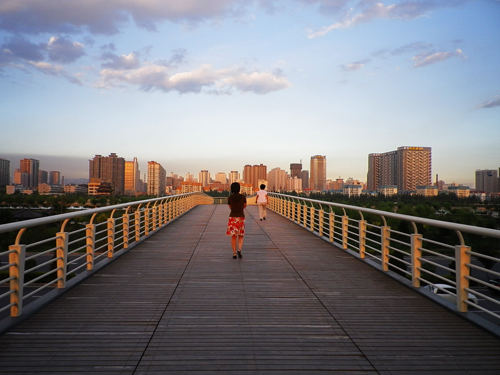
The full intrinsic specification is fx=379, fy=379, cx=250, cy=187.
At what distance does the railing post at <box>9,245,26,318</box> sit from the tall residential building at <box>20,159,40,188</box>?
194 meters

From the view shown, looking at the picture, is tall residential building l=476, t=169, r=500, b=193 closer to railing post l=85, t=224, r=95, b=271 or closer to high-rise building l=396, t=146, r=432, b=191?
high-rise building l=396, t=146, r=432, b=191

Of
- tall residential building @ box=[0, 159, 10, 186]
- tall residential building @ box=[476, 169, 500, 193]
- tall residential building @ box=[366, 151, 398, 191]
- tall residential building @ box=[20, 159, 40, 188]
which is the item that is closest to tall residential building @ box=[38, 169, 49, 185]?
tall residential building @ box=[20, 159, 40, 188]

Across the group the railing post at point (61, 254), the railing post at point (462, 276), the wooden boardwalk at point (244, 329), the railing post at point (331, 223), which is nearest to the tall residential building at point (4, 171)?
the railing post at point (331, 223)

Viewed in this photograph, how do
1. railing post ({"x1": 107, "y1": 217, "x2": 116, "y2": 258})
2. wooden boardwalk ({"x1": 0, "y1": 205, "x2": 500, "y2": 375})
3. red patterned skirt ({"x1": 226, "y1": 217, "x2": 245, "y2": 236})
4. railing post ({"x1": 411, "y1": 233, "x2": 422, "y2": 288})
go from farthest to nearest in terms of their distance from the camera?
red patterned skirt ({"x1": 226, "y1": 217, "x2": 245, "y2": 236}) < railing post ({"x1": 107, "y1": 217, "x2": 116, "y2": 258}) < railing post ({"x1": 411, "y1": 233, "x2": 422, "y2": 288}) < wooden boardwalk ({"x1": 0, "y1": 205, "x2": 500, "y2": 375})

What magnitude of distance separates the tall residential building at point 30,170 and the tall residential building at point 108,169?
102 feet

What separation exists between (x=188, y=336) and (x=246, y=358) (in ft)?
2.43

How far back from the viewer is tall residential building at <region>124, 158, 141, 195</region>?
175 meters

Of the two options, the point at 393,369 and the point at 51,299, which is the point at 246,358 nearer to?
the point at 393,369

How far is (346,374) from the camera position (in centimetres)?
298

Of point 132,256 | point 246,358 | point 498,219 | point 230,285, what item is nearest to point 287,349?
point 246,358

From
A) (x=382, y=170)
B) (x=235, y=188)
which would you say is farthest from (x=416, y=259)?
(x=382, y=170)

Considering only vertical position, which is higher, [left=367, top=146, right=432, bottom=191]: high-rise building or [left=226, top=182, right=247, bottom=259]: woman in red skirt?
[left=367, top=146, right=432, bottom=191]: high-rise building

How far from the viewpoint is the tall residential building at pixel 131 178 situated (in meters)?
175

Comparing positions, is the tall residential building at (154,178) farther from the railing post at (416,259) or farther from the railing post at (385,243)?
the railing post at (416,259)
